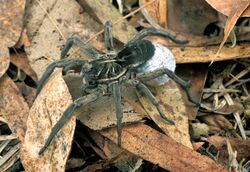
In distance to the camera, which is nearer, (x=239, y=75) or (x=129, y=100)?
(x=129, y=100)

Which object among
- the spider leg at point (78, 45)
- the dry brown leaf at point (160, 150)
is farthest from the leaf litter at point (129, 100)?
the spider leg at point (78, 45)

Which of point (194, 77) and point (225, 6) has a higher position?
point (225, 6)

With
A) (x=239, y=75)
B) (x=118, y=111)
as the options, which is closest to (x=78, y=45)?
(x=118, y=111)

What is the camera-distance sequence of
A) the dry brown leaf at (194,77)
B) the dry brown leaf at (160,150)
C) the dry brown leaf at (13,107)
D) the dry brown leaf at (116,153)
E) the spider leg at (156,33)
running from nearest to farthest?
1. the dry brown leaf at (160,150)
2. the dry brown leaf at (116,153)
3. the dry brown leaf at (13,107)
4. the dry brown leaf at (194,77)
5. the spider leg at (156,33)

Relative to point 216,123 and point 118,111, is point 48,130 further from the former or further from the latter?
point 216,123

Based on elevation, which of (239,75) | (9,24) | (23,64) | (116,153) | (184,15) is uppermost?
(9,24)

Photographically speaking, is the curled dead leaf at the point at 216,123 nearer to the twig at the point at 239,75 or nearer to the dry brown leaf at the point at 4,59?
the twig at the point at 239,75

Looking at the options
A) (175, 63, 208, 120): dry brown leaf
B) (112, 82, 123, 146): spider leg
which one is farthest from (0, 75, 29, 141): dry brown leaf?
(175, 63, 208, 120): dry brown leaf
